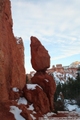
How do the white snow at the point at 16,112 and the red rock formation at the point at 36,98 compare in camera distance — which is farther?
the red rock formation at the point at 36,98

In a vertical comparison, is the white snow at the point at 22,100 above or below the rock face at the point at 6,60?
below

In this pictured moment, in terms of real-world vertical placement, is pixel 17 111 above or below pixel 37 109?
above

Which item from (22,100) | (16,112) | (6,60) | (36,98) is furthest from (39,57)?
(16,112)

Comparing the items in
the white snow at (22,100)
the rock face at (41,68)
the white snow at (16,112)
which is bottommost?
the white snow at (22,100)

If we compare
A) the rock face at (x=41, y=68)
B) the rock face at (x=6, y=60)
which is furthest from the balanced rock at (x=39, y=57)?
the rock face at (x=6, y=60)

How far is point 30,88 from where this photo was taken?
66.9ft

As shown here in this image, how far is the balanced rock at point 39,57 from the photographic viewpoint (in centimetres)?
2434

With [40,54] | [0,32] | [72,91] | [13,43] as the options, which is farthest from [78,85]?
[0,32]

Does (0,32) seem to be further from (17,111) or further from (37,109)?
(37,109)

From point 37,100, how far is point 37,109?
933 millimetres

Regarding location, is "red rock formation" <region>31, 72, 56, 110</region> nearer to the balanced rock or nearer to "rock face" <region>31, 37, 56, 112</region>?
"rock face" <region>31, 37, 56, 112</region>

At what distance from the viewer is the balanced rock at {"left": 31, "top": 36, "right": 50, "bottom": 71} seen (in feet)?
79.9

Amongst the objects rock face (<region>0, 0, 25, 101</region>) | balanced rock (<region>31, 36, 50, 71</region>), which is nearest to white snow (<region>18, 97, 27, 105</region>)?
rock face (<region>0, 0, 25, 101</region>)

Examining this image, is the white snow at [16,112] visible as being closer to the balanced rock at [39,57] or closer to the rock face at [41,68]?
the rock face at [41,68]
